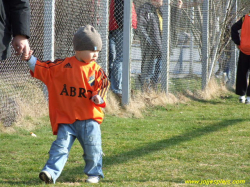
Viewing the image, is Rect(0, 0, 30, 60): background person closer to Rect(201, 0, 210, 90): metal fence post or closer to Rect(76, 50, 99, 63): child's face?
Rect(76, 50, 99, 63): child's face

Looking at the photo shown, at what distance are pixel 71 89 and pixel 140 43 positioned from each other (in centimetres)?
465

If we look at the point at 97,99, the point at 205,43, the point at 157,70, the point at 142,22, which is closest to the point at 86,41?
the point at 97,99

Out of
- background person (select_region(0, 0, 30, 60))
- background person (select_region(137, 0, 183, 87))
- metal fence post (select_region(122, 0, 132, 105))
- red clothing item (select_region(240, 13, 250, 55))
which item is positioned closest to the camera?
background person (select_region(0, 0, 30, 60))

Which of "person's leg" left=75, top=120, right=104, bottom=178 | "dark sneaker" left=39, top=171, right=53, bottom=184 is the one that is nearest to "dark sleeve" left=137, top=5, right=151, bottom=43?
"person's leg" left=75, top=120, right=104, bottom=178

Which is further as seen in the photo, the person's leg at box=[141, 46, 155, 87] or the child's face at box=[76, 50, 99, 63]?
the person's leg at box=[141, 46, 155, 87]

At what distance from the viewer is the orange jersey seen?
357cm

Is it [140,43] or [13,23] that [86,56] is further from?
[140,43]

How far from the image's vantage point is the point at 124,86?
7.16 meters

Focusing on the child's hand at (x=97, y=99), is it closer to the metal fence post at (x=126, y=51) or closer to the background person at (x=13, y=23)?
the background person at (x=13, y=23)

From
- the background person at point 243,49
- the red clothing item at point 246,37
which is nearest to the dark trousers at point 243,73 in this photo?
the background person at point 243,49

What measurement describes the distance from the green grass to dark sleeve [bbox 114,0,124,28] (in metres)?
1.61

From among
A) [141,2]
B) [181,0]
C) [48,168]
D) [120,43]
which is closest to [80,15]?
[120,43]

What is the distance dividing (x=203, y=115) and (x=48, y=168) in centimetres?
433

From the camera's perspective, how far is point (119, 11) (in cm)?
749
